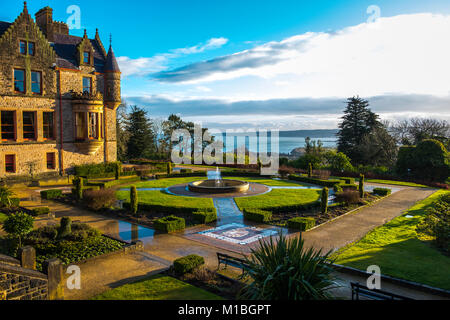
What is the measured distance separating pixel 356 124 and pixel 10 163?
46.8 m

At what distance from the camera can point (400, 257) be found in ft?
39.7

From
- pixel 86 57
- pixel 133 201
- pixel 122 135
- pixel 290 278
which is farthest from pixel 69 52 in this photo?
pixel 290 278

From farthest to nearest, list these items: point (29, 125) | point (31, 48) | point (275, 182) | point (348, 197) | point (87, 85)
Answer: point (87, 85)
point (275, 182)
point (29, 125)
point (31, 48)
point (348, 197)

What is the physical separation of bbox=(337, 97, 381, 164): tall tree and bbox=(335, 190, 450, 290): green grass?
120 feet

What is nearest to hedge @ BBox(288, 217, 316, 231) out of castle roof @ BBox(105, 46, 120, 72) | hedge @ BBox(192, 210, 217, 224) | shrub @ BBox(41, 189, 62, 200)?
hedge @ BBox(192, 210, 217, 224)

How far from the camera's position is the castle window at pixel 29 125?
28203mm

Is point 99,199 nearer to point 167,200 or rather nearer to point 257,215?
point 167,200

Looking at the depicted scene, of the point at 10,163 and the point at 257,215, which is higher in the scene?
the point at 10,163

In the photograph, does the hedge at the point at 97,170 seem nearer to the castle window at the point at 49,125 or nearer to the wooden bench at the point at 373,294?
the castle window at the point at 49,125

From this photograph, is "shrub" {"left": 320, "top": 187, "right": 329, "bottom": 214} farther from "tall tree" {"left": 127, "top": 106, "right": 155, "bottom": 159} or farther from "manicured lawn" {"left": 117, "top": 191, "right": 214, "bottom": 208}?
"tall tree" {"left": 127, "top": 106, "right": 155, "bottom": 159}

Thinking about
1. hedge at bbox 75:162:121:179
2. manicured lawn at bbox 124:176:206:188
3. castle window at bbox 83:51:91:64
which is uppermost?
castle window at bbox 83:51:91:64

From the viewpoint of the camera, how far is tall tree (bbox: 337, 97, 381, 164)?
50812mm
